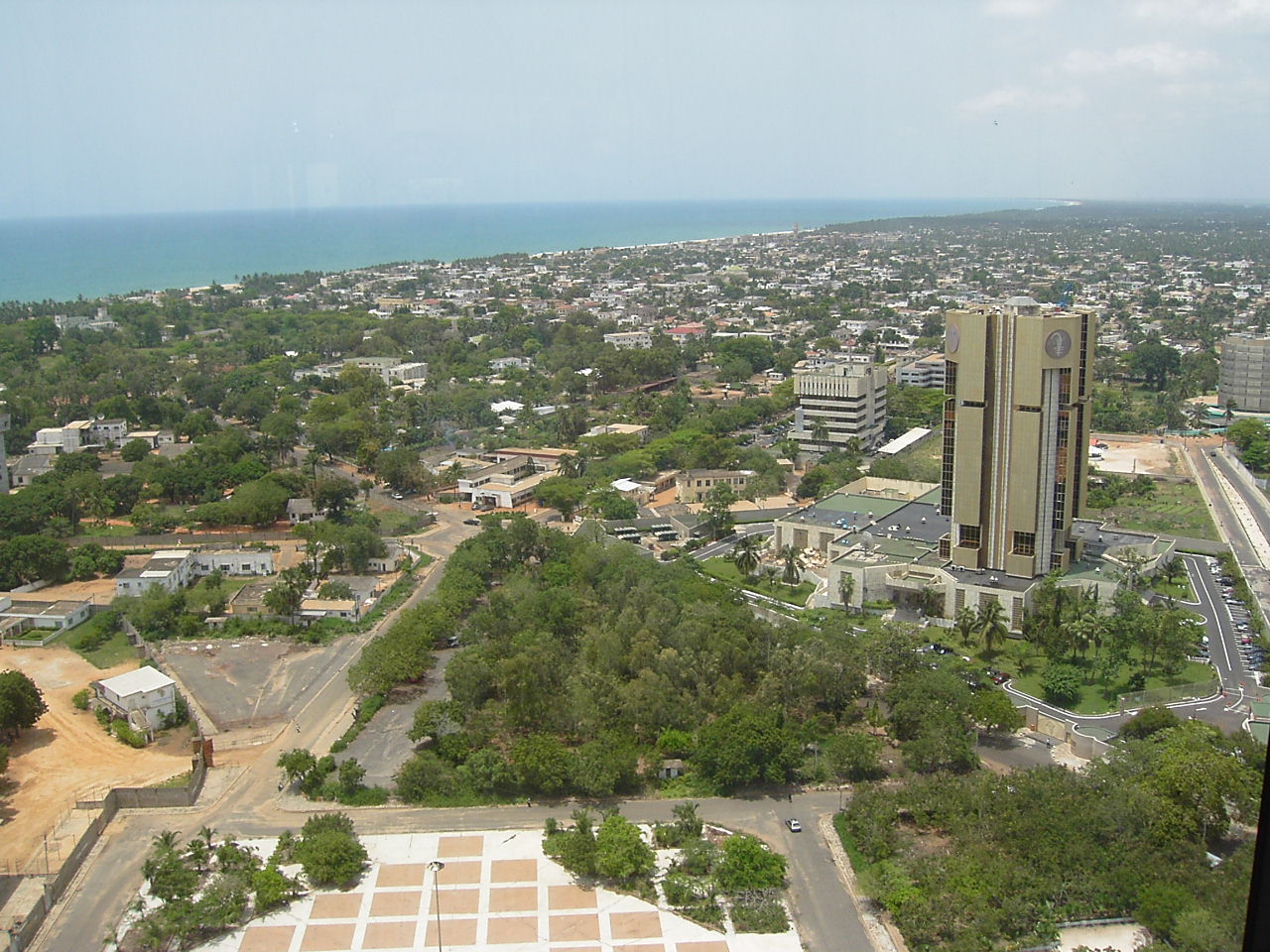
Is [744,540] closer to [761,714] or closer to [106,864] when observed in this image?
[761,714]

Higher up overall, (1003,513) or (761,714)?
(1003,513)

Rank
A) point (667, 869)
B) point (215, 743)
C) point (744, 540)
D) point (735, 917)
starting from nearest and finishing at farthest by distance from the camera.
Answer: point (735, 917) < point (667, 869) < point (215, 743) < point (744, 540)

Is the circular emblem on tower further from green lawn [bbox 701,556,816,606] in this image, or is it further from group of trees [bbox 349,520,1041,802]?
green lawn [bbox 701,556,816,606]

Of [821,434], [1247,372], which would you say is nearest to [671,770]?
[821,434]

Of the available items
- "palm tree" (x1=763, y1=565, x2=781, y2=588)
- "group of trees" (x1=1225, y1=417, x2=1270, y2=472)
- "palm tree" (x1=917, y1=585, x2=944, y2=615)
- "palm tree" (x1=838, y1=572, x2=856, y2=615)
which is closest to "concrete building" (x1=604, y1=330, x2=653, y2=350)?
"group of trees" (x1=1225, y1=417, x2=1270, y2=472)

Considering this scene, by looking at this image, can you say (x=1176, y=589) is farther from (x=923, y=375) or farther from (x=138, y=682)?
(x=923, y=375)

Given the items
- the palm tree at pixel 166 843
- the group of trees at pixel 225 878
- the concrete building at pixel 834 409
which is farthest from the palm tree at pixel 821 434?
the palm tree at pixel 166 843

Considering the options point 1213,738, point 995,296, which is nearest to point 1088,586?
point 1213,738
